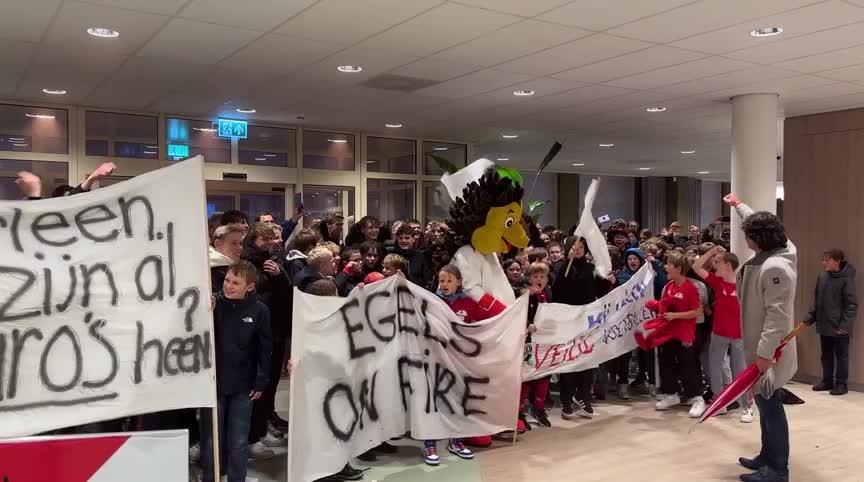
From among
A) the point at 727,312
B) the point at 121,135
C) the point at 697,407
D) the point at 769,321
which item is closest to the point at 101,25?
the point at 121,135

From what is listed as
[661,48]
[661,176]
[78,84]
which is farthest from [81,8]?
[661,176]

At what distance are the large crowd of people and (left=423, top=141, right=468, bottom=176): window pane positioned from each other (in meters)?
3.49

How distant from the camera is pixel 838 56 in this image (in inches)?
205

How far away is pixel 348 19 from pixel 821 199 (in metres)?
5.54

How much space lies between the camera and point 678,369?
584 cm

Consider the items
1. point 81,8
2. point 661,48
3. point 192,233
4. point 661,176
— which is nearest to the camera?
point 192,233

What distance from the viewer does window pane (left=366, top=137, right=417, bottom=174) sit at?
33.9ft

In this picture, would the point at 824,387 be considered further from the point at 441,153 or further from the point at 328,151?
the point at 328,151

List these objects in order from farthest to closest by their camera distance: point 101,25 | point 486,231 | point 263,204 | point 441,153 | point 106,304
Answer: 1. point 441,153
2. point 263,204
3. point 486,231
4. point 101,25
5. point 106,304

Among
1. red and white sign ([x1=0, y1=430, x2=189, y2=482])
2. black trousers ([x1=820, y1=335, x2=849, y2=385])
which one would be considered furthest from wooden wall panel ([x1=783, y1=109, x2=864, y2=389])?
red and white sign ([x1=0, y1=430, x2=189, y2=482])

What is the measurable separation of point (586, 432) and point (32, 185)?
4.02 meters

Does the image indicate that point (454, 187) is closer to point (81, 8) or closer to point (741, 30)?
point (741, 30)

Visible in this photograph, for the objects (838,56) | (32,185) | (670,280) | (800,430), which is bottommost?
(800,430)

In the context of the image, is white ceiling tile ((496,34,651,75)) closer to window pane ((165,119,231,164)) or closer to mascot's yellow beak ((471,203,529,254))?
mascot's yellow beak ((471,203,529,254))
